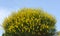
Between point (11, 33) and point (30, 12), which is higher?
point (30, 12)

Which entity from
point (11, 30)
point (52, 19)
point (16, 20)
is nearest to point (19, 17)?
point (16, 20)

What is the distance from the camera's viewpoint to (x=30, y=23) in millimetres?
25250

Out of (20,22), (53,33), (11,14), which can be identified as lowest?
(53,33)

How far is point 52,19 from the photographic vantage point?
2706 centimetres

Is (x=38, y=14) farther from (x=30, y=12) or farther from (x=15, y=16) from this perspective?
(x=15, y=16)

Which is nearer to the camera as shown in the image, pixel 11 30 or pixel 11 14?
pixel 11 30

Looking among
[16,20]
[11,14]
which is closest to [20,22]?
[16,20]

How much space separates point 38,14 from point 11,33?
16.1 feet

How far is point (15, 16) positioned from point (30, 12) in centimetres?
258

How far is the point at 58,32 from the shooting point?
2650 cm

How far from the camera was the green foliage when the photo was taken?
25375 millimetres

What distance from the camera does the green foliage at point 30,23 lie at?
2538 cm

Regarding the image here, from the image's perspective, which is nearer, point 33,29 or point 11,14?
point 33,29

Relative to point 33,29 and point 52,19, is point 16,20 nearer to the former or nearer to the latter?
point 33,29
